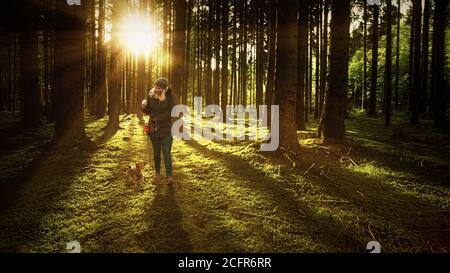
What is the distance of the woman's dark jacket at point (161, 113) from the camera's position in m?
6.44

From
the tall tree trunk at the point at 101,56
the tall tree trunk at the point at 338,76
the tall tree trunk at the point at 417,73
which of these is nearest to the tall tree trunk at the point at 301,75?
the tall tree trunk at the point at 338,76

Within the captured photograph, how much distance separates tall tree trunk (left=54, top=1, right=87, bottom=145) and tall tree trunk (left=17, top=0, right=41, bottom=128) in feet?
20.5

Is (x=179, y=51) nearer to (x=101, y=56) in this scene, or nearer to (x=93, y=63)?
(x=101, y=56)

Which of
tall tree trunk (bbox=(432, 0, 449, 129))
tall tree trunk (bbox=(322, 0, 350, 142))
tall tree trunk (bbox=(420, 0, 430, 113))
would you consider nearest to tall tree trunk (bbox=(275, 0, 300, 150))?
tall tree trunk (bbox=(322, 0, 350, 142))

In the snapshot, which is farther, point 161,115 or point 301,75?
point 301,75

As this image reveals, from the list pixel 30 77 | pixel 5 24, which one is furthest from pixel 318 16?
pixel 5 24

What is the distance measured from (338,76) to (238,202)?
5.19 metres

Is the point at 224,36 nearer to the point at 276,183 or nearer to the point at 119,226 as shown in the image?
the point at 276,183

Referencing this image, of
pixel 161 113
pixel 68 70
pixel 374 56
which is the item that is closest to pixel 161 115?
pixel 161 113

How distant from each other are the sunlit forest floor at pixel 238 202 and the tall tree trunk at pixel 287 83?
0.55m

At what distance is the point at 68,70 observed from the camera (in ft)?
33.9

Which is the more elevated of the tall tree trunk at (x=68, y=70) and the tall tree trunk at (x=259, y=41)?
the tall tree trunk at (x=259, y=41)

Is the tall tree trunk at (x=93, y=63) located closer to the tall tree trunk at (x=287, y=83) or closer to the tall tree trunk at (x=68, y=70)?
the tall tree trunk at (x=68, y=70)
